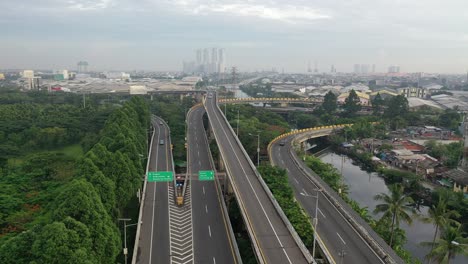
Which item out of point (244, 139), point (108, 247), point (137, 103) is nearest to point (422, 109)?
point (244, 139)

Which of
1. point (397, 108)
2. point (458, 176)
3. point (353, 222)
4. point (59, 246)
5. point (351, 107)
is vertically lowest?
point (458, 176)

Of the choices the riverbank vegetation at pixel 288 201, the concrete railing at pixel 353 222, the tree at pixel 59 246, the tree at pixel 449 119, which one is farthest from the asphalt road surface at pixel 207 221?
the tree at pixel 449 119

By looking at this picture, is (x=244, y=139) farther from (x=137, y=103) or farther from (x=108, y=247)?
(x=108, y=247)

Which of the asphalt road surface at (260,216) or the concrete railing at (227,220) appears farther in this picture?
the concrete railing at (227,220)

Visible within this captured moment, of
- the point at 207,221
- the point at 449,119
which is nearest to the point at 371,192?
the point at 207,221

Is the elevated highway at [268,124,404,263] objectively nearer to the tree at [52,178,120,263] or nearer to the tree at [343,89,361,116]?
the tree at [52,178,120,263]

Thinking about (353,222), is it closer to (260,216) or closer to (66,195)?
(260,216)

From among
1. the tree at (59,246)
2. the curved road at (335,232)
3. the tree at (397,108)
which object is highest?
the tree at (397,108)

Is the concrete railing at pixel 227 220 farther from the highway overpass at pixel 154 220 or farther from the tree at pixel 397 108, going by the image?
the tree at pixel 397 108

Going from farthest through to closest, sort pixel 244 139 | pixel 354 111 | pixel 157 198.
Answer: pixel 354 111
pixel 244 139
pixel 157 198
